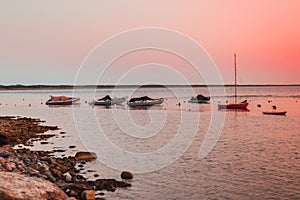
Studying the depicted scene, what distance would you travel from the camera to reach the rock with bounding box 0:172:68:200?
10148 millimetres

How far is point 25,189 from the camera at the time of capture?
419 inches

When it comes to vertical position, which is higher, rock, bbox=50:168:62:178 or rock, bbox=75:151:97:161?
rock, bbox=75:151:97:161

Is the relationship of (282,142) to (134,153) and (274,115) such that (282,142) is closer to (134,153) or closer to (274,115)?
(134,153)

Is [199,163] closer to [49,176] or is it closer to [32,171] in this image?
[49,176]

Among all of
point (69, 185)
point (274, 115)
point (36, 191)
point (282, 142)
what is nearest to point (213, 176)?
point (69, 185)

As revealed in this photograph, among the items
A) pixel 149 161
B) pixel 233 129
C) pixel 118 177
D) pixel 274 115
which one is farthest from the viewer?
pixel 274 115

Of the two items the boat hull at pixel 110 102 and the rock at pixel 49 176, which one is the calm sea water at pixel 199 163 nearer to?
the rock at pixel 49 176

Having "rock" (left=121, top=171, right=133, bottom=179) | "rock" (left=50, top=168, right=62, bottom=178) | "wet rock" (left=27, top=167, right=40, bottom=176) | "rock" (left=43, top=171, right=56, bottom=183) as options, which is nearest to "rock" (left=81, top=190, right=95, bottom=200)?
"rock" (left=43, top=171, right=56, bottom=183)

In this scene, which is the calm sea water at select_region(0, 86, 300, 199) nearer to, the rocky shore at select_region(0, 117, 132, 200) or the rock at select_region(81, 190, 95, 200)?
the rocky shore at select_region(0, 117, 132, 200)

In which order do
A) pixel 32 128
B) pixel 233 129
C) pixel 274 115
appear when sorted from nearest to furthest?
pixel 32 128 < pixel 233 129 < pixel 274 115

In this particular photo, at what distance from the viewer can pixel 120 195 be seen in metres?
15.0

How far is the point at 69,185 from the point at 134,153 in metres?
10.7

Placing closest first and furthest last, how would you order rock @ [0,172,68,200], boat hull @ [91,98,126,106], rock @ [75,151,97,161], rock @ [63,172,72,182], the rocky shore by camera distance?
1. rock @ [0,172,68,200]
2. the rocky shore
3. rock @ [63,172,72,182]
4. rock @ [75,151,97,161]
5. boat hull @ [91,98,126,106]

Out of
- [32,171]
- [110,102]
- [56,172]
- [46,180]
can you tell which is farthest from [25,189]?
[110,102]
